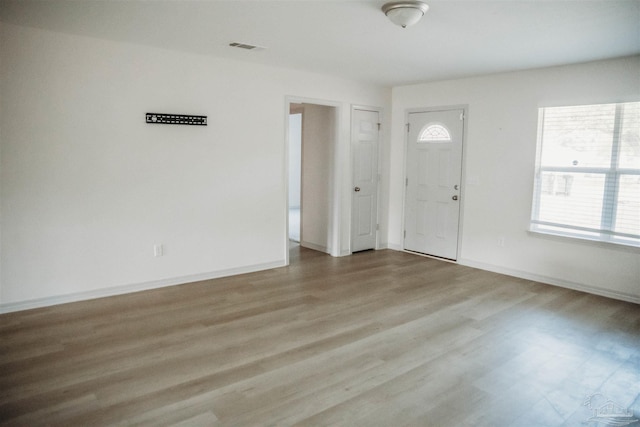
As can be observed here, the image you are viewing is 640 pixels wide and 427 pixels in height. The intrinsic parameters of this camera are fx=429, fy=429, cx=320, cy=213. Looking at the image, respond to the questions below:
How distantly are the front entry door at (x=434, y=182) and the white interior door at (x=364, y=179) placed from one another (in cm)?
51

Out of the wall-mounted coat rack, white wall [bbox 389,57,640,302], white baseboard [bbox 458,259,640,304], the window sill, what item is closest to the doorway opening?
white wall [bbox 389,57,640,302]

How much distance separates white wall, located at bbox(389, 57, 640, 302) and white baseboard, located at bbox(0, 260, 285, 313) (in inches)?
112

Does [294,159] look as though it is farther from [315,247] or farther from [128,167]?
[128,167]

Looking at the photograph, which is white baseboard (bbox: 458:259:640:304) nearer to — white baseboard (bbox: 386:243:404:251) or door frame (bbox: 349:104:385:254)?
white baseboard (bbox: 386:243:404:251)

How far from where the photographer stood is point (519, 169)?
5.30 metres

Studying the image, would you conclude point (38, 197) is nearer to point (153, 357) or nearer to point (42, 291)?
point (42, 291)

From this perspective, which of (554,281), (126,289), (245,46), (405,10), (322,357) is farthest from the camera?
(554,281)

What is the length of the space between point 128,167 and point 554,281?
16.2ft

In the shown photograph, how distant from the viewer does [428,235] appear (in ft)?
21.1

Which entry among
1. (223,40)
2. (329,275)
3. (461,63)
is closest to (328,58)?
(223,40)

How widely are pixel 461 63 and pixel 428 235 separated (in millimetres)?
2565

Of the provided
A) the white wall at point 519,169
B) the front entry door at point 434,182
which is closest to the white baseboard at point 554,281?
the white wall at point 519,169

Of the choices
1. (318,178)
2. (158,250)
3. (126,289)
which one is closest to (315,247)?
(318,178)

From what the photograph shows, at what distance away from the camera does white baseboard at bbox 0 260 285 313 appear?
13.0ft
